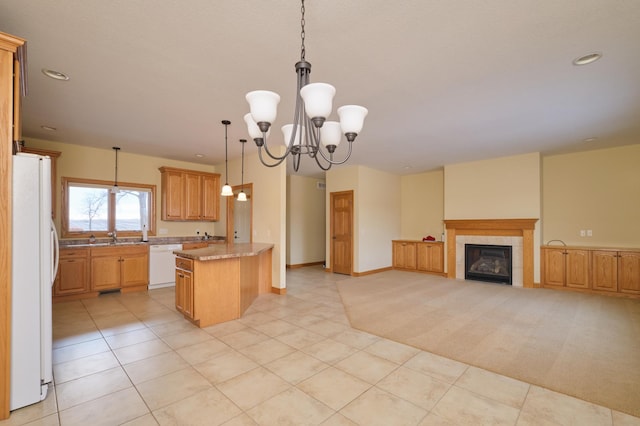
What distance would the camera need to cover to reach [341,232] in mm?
7543

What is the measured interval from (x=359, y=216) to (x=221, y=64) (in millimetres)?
5041

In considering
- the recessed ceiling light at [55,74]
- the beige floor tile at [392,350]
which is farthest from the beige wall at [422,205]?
the recessed ceiling light at [55,74]

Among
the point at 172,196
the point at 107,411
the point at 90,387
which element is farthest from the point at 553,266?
the point at 172,196

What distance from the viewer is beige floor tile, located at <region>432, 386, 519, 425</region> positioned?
76.7 inches

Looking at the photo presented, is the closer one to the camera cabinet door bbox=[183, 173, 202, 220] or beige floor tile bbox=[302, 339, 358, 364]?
beige floor tile bbox=[302, 339, 358, 364]

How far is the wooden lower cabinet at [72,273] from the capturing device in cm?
478

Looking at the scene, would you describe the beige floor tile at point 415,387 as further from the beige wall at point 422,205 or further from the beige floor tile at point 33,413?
the beige wall at point 422,205

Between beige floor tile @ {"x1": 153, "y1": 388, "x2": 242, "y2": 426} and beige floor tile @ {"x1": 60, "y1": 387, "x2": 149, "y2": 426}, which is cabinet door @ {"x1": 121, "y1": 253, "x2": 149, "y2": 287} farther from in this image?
beige floor tile @ {"x1": 153, "y1": 388, "x2": 242, "y2": 426}

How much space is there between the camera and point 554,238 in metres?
6.14

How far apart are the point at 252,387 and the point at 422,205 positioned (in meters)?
6.98

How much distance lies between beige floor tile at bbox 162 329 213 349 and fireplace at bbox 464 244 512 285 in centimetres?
586

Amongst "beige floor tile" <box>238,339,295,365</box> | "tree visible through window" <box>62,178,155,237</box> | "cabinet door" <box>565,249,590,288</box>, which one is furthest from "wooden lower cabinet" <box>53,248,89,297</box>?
"cabinet door" <box>565,249,590,288</box>

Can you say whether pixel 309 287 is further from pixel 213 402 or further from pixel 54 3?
pixel 54 3

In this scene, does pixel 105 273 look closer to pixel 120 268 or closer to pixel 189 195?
pixel 120 268
